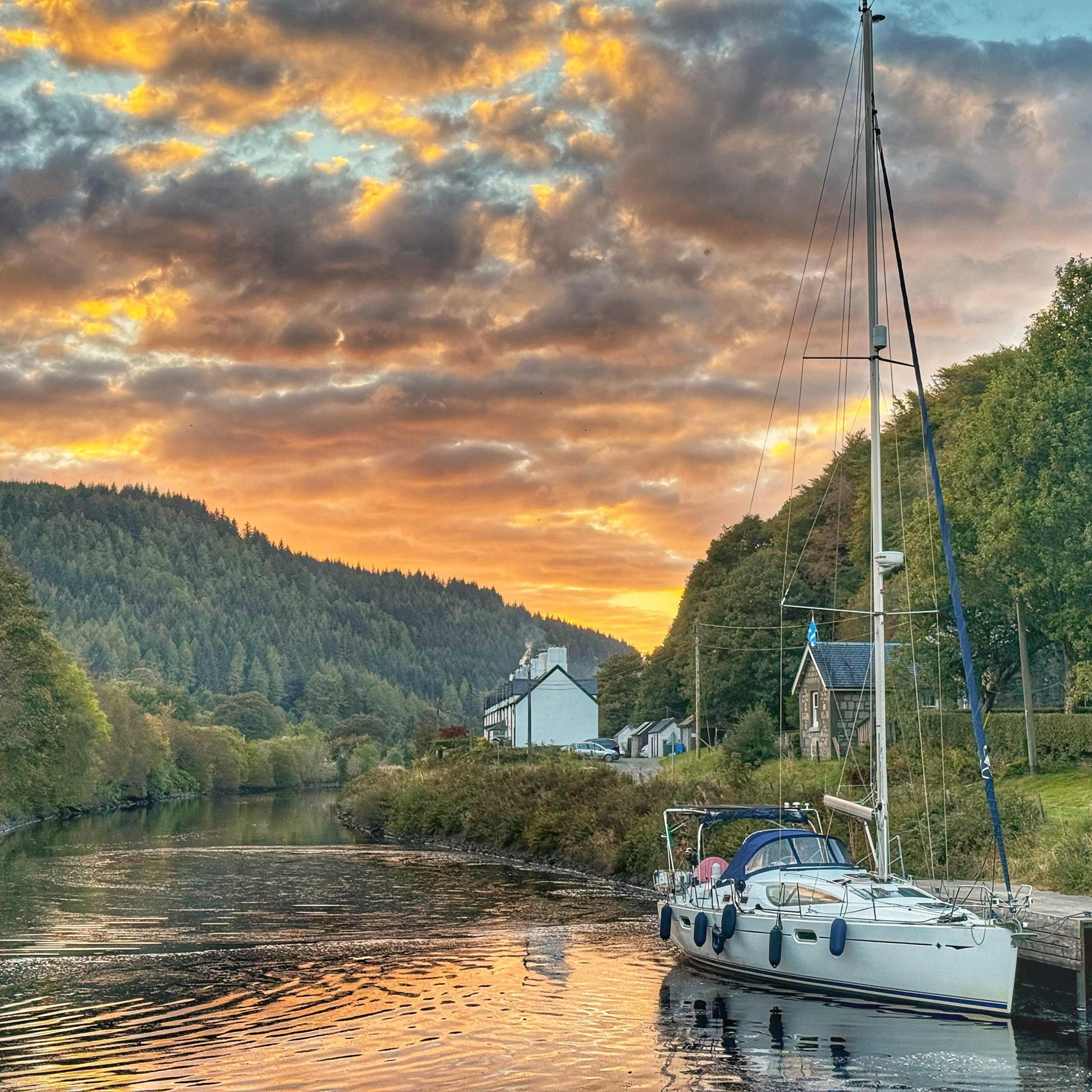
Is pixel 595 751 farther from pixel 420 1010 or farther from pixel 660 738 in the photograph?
pixel 420 1010

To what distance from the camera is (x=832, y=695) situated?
222 ft

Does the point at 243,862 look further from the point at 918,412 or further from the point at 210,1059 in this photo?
the point at 918,412

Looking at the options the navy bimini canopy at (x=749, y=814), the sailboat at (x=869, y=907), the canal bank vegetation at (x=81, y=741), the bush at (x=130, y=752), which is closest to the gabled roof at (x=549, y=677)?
the bush at (x=130, y=752)

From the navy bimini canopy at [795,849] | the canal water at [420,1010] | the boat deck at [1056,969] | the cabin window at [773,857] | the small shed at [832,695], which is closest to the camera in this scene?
the canal water at [420,1010]

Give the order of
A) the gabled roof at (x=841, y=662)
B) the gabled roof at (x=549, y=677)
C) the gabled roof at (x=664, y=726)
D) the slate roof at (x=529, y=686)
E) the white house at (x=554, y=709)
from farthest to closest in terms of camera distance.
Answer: the slate roof at (x=529, y=686) < the gabled roof at (x=549, y=677) < the white house at (x=554, y=709) < the gabled roof at (x=664, y=726) < the gabled roof at (x=841, y=662)

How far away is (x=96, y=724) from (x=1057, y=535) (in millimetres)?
70416

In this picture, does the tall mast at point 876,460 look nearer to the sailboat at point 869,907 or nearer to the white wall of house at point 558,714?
the sailboat at point 869,907

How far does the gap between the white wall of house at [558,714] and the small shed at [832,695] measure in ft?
161

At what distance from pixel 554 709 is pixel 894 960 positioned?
9888 centimetres

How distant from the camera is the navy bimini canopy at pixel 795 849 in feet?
92.6

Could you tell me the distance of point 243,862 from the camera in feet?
183

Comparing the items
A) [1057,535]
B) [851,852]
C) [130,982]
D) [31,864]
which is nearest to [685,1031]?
[130,982]

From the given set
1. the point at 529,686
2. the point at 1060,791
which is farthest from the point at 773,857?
the point at 529,686

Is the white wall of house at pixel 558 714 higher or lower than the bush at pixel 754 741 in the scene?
higher
